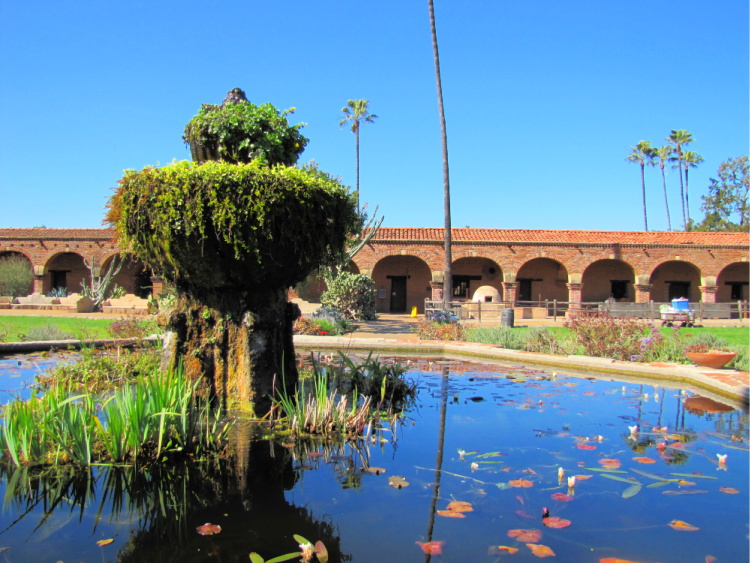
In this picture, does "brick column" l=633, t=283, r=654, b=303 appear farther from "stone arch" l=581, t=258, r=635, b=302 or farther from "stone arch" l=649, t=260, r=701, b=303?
"stone arch" l=649, t=260, r=701, b=303

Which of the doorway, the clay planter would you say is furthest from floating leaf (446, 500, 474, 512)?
the doorway

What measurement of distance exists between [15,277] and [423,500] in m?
28.6

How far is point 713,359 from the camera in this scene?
6.25 metres

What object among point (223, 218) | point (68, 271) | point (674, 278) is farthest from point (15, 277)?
point (674, 278)

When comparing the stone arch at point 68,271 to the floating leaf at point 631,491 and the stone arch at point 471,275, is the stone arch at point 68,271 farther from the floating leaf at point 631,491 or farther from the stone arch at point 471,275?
the floating leaf at point 631,491

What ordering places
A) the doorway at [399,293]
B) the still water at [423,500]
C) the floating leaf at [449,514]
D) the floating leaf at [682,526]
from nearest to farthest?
the still water at [423,500], the floating leaf at [682,526], the floating leaf at [449,514], the doorway at [399,293]

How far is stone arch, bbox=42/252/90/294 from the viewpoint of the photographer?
92.9 ft

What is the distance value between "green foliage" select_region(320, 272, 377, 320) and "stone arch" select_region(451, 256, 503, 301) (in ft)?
29.7

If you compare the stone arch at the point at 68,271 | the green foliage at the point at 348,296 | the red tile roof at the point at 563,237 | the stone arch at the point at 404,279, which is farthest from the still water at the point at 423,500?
the stone arch at the point at 68,271

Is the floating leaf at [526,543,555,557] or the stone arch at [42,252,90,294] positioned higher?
the stone arch at [42,252,90,294]

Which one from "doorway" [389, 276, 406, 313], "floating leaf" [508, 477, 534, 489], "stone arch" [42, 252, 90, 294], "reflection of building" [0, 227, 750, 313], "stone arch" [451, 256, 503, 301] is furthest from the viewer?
"stone arch" [42, 252, 90, 294]

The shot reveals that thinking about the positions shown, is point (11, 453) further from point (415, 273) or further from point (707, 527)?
point (415, 273)

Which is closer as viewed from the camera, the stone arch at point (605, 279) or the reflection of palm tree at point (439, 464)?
the reflection of palm tree at point (439, 464)

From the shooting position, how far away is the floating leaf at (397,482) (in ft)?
9.21
